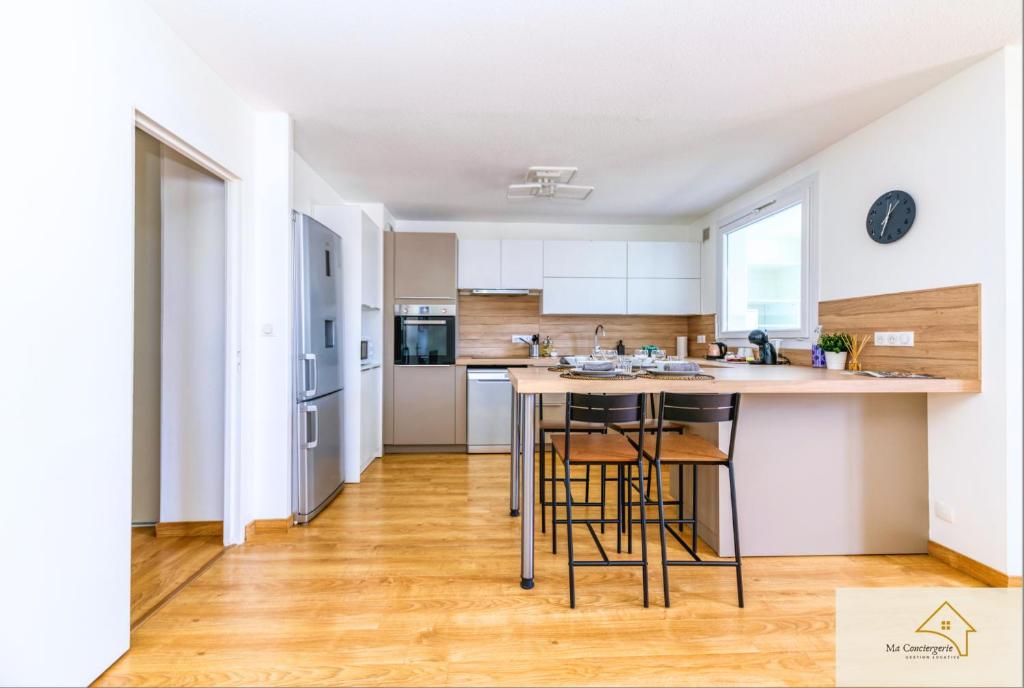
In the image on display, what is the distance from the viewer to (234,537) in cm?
266

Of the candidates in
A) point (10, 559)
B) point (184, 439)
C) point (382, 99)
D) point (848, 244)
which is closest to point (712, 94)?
point (848, 244)

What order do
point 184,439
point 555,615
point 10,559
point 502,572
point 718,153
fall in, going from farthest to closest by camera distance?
point 718,153, point 184,439, point 502,572, point 555,615, point 10,559

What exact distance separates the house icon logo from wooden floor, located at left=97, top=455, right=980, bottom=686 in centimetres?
25

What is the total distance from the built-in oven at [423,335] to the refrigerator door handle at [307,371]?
1557mm

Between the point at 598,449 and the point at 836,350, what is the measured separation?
72.1 inches

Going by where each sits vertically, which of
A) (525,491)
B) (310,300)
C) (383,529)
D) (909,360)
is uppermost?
(310,300)

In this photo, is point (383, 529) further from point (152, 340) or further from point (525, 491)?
point (152, 340)

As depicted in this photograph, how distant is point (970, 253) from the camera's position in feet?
7.41

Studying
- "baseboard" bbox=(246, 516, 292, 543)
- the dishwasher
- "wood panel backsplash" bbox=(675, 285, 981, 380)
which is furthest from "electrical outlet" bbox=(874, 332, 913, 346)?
"baseboard" bbox=(246, 516, 292, 543)

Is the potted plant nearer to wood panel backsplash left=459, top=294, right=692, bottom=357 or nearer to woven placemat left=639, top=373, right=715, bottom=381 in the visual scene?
woven placemat left=639, top=373, right=715, bottom=381

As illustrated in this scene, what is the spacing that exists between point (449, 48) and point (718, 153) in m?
2.11

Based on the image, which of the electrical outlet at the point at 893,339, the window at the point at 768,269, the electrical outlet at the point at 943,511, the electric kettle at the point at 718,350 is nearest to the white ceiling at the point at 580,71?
the window at the point at 768,269

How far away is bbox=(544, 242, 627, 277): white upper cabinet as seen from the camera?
5.04 metres

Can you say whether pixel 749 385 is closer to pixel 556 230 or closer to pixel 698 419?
pixel 698 419
